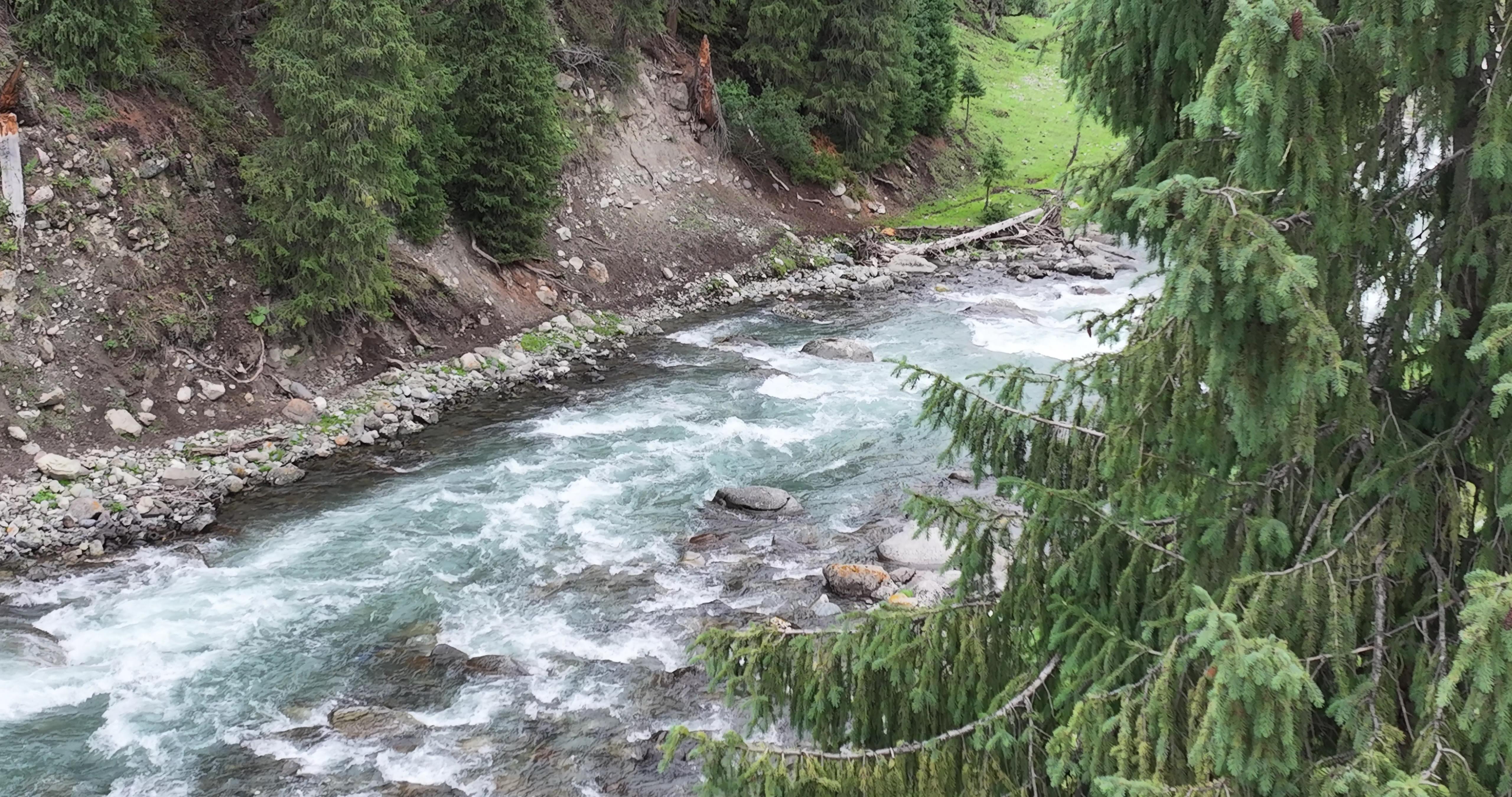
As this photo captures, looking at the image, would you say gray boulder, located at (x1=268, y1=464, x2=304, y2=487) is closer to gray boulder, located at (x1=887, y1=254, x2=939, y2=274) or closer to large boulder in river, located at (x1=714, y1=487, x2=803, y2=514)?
large boulder in river, located at (x1=714, y1=487, x2=803, y2=514)

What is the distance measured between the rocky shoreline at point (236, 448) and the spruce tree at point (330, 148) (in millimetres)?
1899

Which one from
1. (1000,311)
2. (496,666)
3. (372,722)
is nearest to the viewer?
(372,722)

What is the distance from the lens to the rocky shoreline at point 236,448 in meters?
13.4

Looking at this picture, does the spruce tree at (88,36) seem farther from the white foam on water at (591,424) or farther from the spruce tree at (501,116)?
the white foam on water at (591,424)

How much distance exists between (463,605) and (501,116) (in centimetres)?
1347

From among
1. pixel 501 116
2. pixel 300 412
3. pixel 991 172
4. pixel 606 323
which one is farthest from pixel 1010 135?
pixel 300 412

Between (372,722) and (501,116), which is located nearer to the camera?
(372,722)

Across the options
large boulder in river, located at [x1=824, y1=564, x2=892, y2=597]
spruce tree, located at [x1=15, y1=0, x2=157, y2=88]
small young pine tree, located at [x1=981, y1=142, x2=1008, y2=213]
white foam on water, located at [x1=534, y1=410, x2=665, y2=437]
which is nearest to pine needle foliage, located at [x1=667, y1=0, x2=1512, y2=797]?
large boulder in river, located at [x1=824, y1=564, x2=892, y2=597]

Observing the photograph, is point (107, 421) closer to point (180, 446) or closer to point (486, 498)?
point (180, 446)

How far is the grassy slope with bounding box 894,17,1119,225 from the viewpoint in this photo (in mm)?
40312

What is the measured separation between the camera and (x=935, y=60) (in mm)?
42375

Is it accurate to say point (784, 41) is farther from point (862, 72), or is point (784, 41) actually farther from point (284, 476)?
point (284, 476)

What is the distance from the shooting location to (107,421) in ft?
50.7

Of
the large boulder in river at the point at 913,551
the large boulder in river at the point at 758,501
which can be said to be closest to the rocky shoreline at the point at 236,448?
the large boulder in river at the point at 758,501
